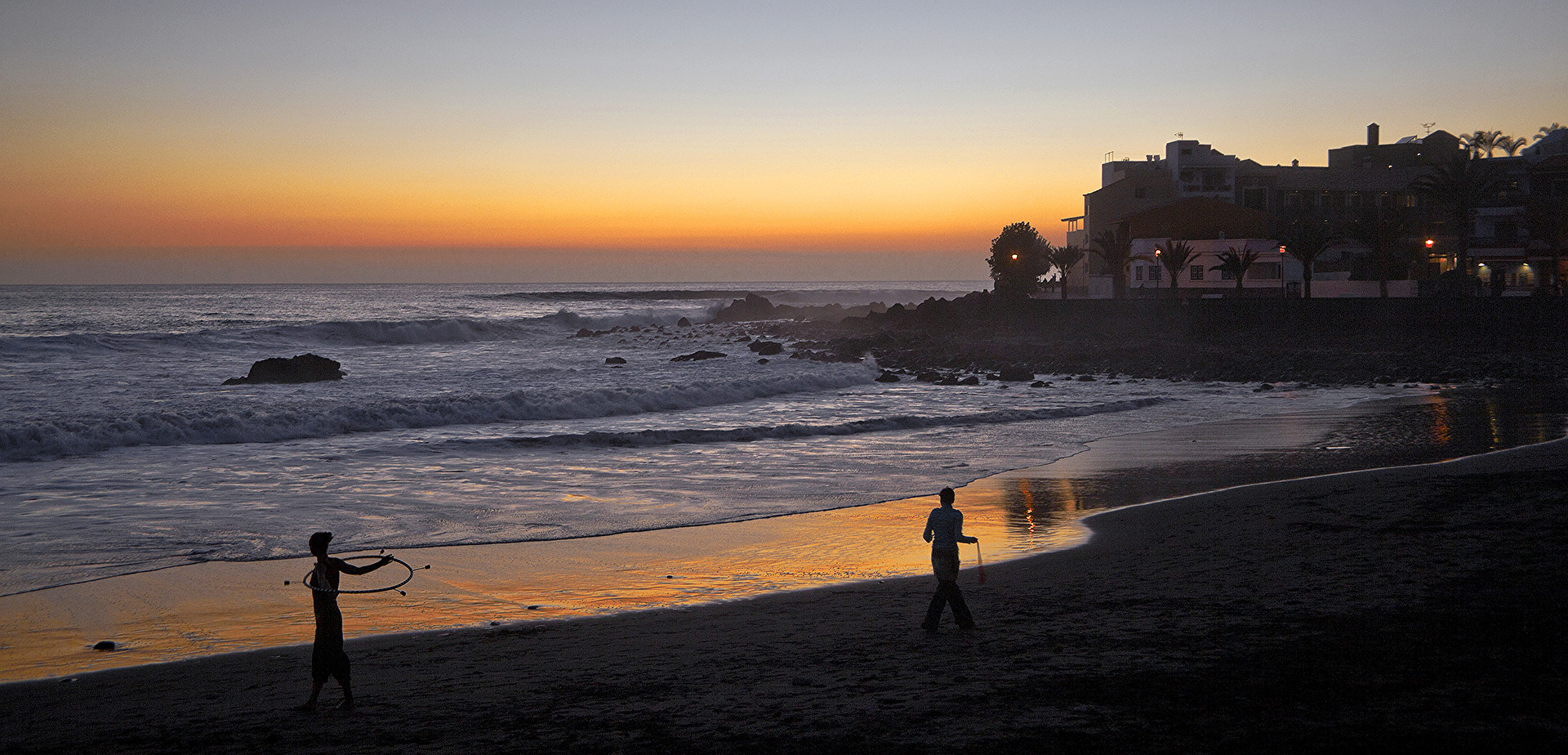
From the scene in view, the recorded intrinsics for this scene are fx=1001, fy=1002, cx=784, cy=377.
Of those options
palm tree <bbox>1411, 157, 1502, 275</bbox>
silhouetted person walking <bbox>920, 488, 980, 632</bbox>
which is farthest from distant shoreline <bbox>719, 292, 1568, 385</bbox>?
silhouetted person walking <bbox>920, 488, 980, 632</bbox>

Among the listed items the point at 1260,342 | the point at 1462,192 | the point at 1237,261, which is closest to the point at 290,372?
the point at 1260,342

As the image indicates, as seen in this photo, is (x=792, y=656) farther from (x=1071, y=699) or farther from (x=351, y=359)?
(x=351, y=359)

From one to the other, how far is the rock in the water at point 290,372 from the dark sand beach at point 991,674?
32540mm

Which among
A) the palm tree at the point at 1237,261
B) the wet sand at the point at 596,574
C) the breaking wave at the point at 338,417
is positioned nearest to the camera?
the wet sand at the point at 596,574

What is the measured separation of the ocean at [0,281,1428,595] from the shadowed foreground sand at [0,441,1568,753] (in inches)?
188

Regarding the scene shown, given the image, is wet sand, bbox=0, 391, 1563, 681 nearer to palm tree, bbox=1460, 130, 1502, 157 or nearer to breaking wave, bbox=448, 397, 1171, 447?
breaking wave, bbox=448, 397, 1171, 447

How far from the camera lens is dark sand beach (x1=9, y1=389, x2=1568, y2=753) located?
18.6 ft

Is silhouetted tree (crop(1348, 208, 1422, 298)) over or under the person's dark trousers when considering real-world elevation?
over

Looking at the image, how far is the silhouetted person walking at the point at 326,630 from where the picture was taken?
657cm

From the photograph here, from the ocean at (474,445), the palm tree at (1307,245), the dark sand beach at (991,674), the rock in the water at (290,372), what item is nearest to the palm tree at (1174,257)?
the palm tree at (1307,245)

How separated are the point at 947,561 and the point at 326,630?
448 cm

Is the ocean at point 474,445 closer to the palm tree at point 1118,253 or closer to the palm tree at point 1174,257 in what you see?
the palm tree at point 1174,257

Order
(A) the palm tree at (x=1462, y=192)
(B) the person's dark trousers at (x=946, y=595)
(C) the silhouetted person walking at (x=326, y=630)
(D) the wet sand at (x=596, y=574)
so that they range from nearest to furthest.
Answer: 1. (C) the silhouetted person walking at (x=326, y=630)
2. (B) the person's dark trousers at (x=946, y=595)
3. (D) the wet sand at (x=596, y=574)
4. (A) the palm tree at (x=1462, y=192)

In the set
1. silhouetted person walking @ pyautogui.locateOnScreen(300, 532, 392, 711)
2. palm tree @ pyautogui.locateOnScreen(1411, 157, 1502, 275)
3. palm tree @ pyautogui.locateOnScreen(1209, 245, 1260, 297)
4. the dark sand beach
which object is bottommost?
the dark sand beach
